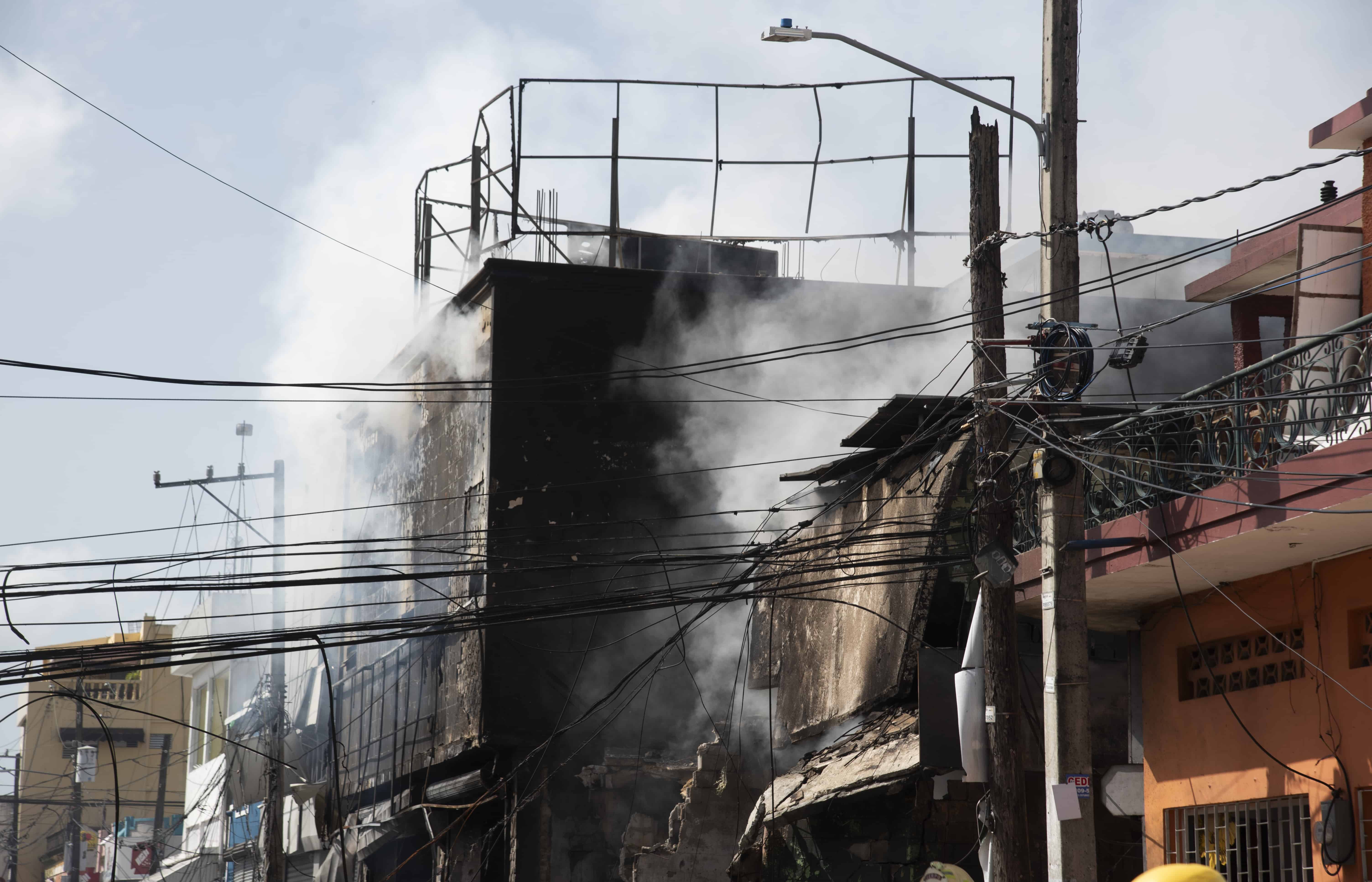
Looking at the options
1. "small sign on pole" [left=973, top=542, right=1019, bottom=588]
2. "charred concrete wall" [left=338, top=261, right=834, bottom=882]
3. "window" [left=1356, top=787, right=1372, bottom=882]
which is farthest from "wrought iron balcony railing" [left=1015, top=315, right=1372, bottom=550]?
"charred concrete wall" [left=338, top=261, right=834, bottom=882]

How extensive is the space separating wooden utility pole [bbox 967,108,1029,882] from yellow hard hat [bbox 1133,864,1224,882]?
4.23 meters

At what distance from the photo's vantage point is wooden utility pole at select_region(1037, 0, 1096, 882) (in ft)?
29.6

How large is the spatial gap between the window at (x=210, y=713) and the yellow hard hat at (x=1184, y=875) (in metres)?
39.4

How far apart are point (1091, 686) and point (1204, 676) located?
2259mm

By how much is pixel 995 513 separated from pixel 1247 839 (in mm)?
3605

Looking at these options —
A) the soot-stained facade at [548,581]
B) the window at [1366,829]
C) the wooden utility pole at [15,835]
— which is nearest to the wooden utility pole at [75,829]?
the wooden utility pole at [15,835]

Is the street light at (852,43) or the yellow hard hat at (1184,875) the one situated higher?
the street light at (852,43)

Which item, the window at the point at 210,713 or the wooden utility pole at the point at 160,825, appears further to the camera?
the window at the point at 210,713

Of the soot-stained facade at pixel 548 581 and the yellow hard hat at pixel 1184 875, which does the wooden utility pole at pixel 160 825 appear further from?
the yellow hard hat at pixel 1184 875

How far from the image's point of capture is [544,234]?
21.6 m

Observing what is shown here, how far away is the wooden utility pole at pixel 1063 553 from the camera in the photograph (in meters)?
9.03

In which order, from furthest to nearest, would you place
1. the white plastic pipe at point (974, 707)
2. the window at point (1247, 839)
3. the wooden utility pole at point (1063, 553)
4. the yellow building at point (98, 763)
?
1. the yellow building at point (98, 763)
2. the window at point (1247, 839)
3. the white plastic pipe at point (974, 707)
4. the wooden utility pole at point (1063, 553)

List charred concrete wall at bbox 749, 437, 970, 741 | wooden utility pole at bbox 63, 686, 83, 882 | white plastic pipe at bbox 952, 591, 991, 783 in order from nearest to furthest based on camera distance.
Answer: white plastic pipe at bbox 952, 591, 991, 783, charred concrete wall at bbox 749, 437, 970, 741, wooden utility pole at bbox 63, 686, 83, 882

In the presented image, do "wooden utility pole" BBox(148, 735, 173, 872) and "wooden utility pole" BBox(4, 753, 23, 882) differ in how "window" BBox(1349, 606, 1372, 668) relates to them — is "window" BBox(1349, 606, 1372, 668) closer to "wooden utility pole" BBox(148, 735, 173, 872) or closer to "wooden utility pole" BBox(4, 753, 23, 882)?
"wooden utility pole" BBox(148, 735, 173, 872)
